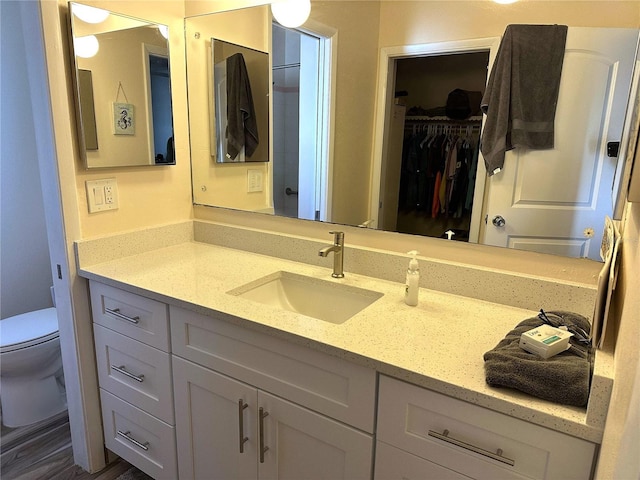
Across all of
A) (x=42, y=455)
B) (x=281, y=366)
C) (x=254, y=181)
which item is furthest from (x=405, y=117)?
(x=42, y=455)

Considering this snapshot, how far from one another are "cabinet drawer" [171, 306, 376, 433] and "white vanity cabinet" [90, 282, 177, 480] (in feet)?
0.41

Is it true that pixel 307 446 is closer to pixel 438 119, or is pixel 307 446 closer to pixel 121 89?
A: pixel 438 119

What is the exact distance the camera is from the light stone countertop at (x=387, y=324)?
0.90 meters

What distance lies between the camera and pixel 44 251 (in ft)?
8.75

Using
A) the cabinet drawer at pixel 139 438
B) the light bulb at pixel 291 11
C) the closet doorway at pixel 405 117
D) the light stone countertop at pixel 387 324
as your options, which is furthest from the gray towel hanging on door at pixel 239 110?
the cabinet drawer at pixel 139 438

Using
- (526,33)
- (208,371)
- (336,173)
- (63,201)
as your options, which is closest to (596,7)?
(526,33)

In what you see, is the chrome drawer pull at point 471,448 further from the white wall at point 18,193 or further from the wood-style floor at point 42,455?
the white wall at point 18,193

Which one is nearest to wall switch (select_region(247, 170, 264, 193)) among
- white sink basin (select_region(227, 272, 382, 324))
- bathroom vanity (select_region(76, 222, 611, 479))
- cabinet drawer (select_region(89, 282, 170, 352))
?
bathroom vanity (select_region(76, 222, 611, 479))

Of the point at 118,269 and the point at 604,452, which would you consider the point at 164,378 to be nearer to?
the point at 118,269

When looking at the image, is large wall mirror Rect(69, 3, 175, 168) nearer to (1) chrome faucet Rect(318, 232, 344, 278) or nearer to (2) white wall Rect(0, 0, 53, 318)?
(1) chrome faucet Rect(318, 232, 344, 278)

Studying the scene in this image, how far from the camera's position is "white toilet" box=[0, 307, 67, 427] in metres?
2.01

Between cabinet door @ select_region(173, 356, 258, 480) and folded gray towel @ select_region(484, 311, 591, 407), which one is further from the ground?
folded gray towel @ select_region(484, 311, 591, 407)

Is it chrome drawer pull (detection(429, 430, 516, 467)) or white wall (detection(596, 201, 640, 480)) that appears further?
chrome drawer pull (detection(429, 430, 516, 467))

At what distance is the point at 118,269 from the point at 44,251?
1.37m
